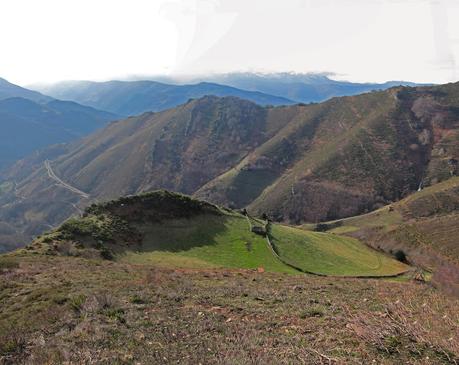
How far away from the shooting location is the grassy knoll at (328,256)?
133 ft

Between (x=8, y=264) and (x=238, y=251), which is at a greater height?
(x=8, y=264)

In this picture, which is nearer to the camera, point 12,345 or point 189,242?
point 12,345

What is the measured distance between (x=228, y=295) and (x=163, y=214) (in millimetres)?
28438

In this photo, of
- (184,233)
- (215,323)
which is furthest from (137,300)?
(184,233)

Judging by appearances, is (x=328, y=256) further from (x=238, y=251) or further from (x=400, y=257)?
(x=400, y=257)

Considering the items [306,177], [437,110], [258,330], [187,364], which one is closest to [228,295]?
[258,330]

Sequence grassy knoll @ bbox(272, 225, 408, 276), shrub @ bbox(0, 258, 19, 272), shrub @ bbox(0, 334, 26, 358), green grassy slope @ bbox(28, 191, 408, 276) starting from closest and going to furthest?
shrub @ bbox(0, 334, 26, 358), shrub @ bbox(0, 258, 19, 272), green grassy slope @ bbox(28, 191, 408, 276), grassy knoll @ bbox(272, 225, 408, 276)

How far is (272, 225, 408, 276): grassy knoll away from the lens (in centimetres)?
4047

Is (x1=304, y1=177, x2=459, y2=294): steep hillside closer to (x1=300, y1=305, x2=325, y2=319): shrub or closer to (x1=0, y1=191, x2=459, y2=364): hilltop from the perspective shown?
(x1=0, y1=191, x2=459, y2=364): hilltop

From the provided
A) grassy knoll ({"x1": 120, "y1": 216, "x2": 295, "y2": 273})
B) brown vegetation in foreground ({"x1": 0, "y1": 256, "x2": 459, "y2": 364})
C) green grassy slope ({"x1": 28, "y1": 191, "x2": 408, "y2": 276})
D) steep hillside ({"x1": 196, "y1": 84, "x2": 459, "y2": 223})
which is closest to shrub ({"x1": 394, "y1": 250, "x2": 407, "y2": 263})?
green grassy slope ({"x1": 28, "y1": 191, "x2": 408, "y2": 276})

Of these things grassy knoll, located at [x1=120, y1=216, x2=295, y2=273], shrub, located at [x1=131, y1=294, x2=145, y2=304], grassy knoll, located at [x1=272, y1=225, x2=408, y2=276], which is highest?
shrub, located at [x1=131, y1=294, x2=145, y2=304]

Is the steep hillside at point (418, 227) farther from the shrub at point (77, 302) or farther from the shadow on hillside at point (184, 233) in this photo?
the shrub at point (77, 302)

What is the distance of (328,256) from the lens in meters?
45.1

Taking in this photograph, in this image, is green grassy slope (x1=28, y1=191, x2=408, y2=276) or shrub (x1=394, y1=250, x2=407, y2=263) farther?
shrub (x1=394, y1=250, x2=407, y2=263)
